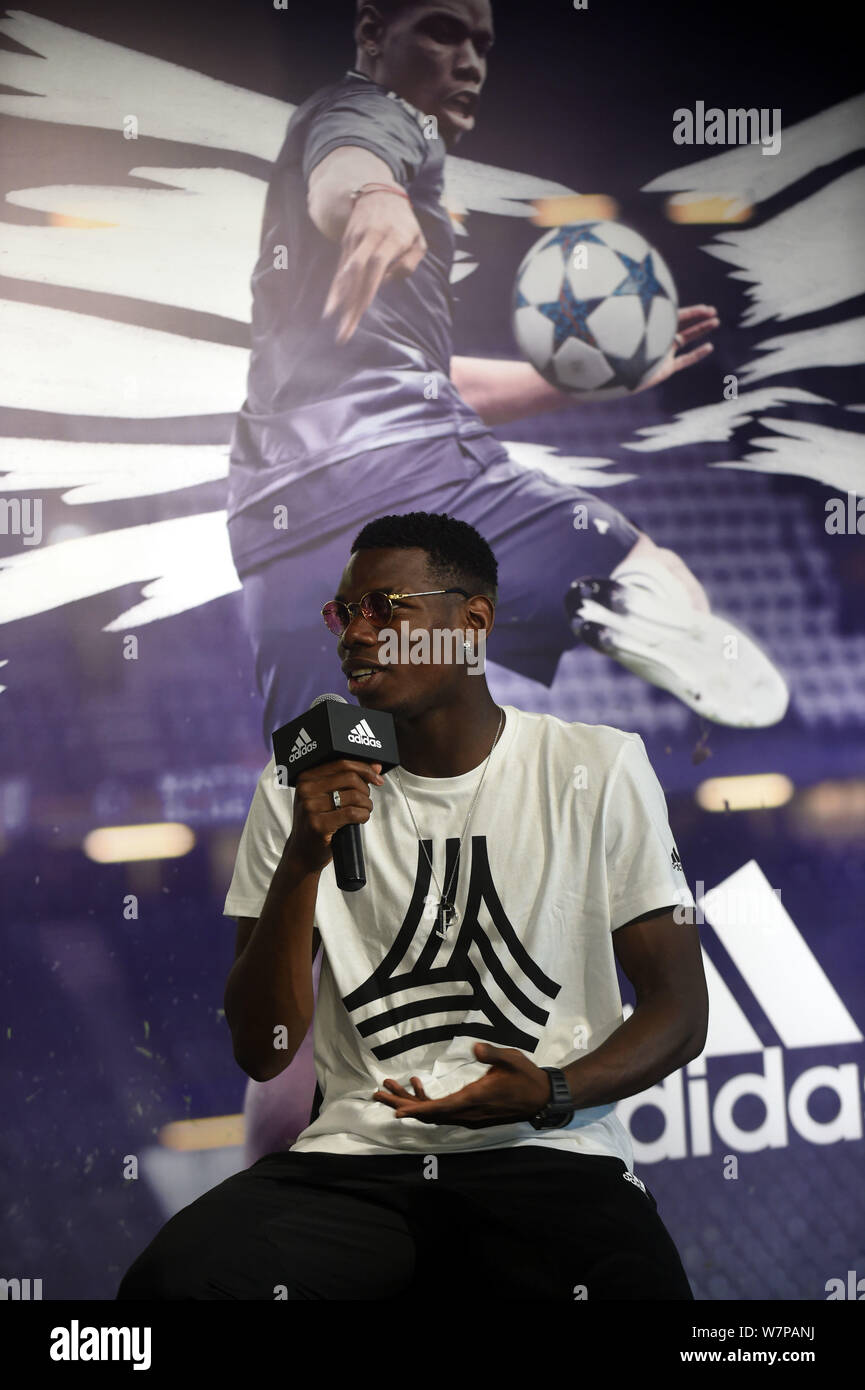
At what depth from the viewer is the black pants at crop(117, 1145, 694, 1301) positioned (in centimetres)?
154

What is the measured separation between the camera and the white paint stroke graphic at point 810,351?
119 inches

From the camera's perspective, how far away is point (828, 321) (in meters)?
3.06

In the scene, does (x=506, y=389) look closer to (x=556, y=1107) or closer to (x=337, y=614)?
(x=337, y=614)

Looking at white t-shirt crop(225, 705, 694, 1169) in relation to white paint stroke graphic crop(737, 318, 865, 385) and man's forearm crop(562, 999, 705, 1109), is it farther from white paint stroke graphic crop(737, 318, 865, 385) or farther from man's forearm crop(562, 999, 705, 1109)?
white paint stroke graphic crop(737, 318, 865, 385)

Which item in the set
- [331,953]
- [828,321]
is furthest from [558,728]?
[828,321]

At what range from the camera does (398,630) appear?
198 centimetres

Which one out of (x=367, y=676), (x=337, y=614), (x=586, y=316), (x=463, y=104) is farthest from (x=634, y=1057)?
(x=463, y=104)

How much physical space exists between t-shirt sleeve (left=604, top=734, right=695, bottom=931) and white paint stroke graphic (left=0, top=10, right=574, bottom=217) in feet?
6.28

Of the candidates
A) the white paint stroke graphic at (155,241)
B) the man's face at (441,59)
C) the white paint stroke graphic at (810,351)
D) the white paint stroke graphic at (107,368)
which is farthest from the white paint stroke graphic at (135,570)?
the white paint stroke graphic at (810,351)

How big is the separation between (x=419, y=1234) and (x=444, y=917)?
0.46 m

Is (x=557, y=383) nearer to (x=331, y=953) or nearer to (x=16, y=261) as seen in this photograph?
(x=16, y=261)

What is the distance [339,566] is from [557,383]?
2.38 feet

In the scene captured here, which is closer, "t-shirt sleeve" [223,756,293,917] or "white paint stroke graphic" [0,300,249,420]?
"t-shirt sleeve" [223,756,293,917]

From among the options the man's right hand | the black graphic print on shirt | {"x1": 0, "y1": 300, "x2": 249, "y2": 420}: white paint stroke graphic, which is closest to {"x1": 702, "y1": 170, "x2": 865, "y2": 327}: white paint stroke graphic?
{"x1": 0, "y1": 300, "x2": 249, "y2": 420}: white paint stroke graphic
